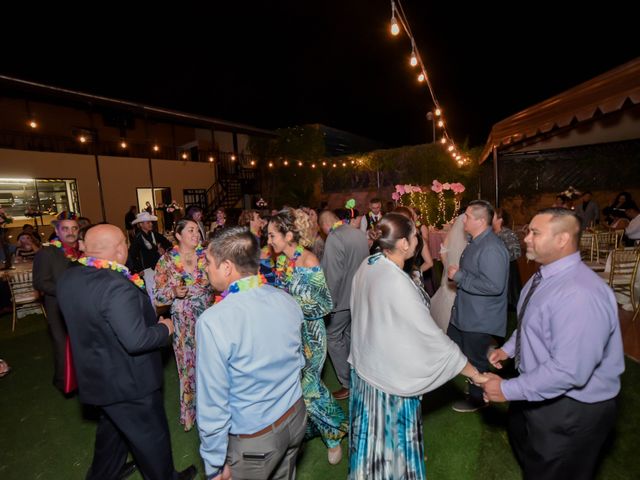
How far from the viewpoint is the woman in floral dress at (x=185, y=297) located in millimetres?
3203

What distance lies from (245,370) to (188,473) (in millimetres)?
1900

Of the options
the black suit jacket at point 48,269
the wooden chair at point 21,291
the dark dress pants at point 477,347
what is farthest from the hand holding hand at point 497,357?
the wooden chair at point 21,291

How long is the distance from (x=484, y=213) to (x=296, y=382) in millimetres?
2161

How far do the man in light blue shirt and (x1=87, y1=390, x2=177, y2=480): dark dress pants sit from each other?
90 centimetres

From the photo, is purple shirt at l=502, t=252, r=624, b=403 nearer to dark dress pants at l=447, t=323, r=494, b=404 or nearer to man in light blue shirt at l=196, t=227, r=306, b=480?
man in light blue shirt at l=196, t=227, r=306, b=480

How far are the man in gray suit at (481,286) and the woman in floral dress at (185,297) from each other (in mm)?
2363

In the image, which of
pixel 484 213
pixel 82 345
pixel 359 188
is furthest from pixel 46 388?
pixel 359 188

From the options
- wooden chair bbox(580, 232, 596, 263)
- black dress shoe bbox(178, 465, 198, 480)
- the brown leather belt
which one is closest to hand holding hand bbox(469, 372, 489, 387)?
the brown leather belt

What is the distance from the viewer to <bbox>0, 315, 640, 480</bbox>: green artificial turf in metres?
2.72

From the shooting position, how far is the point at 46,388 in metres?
4.32

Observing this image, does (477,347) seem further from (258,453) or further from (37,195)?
(37,195)

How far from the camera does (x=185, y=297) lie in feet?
10.6

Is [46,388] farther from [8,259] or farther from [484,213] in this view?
[484,213]

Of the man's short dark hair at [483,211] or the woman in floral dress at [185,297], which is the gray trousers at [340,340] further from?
the man's short dark hair at [483,211]
